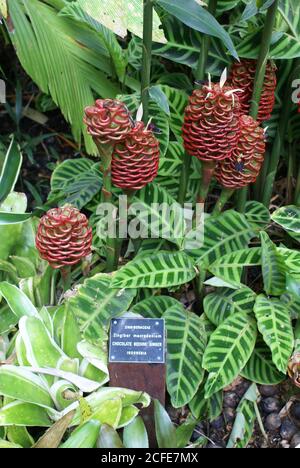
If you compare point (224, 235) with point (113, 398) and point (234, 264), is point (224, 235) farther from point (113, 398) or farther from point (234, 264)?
point (113, 398)

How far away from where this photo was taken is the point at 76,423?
1417 millimetres

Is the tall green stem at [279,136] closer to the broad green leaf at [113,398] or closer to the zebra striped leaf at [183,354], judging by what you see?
the zebra striped leaf at [183,354]

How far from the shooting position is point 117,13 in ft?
3.80

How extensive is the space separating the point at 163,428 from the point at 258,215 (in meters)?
0.72

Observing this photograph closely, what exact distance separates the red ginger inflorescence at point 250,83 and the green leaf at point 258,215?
276 mm

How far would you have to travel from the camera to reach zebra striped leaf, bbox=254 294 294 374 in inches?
57.9

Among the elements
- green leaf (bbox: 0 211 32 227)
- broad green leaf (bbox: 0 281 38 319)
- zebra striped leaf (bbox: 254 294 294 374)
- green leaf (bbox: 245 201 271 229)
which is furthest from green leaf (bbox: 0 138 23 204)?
zebra striped leaf (bbox: 254 294 294 374)

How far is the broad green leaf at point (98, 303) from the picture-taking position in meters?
1.55

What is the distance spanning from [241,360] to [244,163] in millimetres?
495

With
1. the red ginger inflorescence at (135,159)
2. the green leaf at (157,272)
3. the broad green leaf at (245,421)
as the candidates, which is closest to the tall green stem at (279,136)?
the green leaf at (157,272)

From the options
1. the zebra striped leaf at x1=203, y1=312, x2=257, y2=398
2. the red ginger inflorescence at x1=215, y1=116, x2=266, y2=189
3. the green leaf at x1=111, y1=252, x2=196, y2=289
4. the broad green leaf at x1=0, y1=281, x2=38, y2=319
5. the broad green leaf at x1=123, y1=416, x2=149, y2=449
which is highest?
the red ginger inflorescence at x1=215, y1=116, x2=266, y2=189

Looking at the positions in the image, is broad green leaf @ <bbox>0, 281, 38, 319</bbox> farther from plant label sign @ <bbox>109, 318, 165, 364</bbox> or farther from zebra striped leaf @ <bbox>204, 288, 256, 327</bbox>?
zebra striped leaf @ <bbox>204, 288, 256, 327</bbox>

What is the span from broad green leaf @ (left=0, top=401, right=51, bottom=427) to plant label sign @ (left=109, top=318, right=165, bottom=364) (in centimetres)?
25
